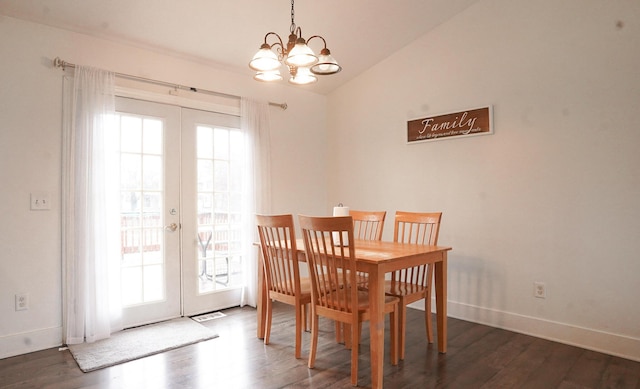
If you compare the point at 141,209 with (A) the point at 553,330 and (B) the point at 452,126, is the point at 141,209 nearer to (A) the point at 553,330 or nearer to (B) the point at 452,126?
(B) the point at 452,126

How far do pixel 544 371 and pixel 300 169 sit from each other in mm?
3098

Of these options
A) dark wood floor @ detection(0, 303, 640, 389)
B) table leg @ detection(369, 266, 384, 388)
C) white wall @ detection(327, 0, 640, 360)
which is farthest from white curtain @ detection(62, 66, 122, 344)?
white wall @ detection(327, 0, 640, 360)

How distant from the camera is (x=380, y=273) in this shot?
90.2 inches

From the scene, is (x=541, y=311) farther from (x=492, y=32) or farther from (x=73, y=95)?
(x=73, y=95)

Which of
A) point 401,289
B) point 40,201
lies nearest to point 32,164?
point 40,201

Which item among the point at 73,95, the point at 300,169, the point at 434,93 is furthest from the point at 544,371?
the point at 73,95

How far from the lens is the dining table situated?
226 centimetres

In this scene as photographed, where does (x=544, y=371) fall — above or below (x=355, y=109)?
below

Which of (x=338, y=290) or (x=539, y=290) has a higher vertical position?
(x=338, y=290)

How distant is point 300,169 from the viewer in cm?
470

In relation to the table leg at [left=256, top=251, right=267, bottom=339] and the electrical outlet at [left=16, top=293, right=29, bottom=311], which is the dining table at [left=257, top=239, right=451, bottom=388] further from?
the electrical outlet at [left=16, top=293, right=29, bottom=311]

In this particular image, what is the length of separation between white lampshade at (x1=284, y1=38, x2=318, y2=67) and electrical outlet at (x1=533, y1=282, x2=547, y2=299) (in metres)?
2.54

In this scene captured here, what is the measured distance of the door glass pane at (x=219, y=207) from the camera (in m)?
3.85

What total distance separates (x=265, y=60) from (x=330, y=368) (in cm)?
201
